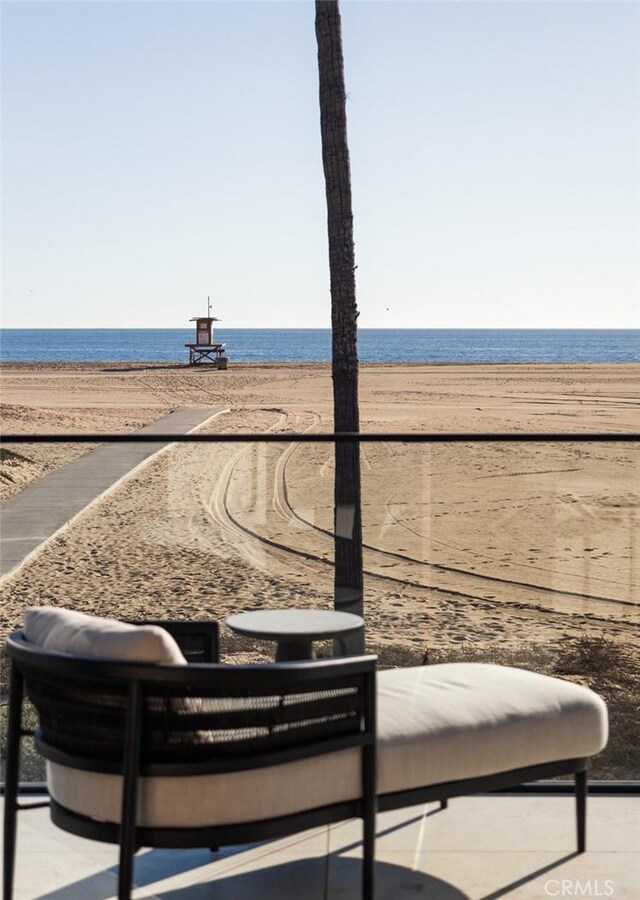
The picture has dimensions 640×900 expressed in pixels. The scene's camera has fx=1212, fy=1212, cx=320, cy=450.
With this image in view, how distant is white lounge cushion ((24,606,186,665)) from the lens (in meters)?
2.27

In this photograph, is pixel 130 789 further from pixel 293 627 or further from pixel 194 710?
pixel 293 627

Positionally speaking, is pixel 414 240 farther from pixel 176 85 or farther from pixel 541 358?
pixel 176 85

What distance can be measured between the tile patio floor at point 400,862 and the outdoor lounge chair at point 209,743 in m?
0.32

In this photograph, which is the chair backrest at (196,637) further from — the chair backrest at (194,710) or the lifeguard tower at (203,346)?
the lifeguard tower at (203,346)

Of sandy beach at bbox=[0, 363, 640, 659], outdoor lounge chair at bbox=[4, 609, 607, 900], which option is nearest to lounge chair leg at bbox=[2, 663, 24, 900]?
outdoor lounge chair at bbox=[4, 609, 607, 900]

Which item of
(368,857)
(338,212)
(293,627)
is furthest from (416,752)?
(338,212)

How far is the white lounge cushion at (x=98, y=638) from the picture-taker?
227 centimetres

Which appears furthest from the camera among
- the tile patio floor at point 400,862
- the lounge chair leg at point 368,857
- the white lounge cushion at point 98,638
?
the tile patio floor at point 400,862

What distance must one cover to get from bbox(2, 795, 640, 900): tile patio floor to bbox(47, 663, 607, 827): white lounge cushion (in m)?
0.32

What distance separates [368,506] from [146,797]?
1.42 meters

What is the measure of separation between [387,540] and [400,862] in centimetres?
95

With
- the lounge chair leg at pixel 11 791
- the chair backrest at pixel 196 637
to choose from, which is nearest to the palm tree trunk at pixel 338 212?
the chair backrest at pixel 196 637

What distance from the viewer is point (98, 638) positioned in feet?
7.66

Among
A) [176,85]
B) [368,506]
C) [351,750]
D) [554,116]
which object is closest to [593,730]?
[351,750]
